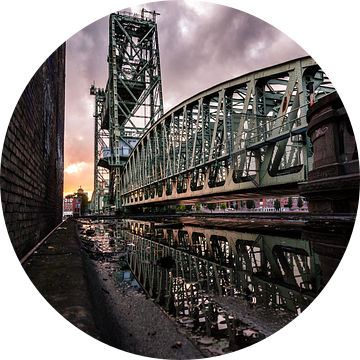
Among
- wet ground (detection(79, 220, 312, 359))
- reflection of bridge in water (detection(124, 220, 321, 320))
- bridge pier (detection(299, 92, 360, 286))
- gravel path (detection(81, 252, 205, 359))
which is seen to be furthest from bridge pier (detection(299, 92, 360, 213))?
Answer: gravel path (detection(81, 252, 205, 359))

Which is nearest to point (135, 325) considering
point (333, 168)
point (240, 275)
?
point (240, 275)

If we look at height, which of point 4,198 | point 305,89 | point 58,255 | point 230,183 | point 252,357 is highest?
point 305,89

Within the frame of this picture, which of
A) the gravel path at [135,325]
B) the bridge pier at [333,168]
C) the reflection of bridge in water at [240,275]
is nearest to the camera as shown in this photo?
the gravel path at [135,325]

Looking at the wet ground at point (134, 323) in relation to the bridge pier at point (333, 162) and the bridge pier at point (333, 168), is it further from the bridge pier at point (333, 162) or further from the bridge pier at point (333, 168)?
the bridge pier at point (333, 162)

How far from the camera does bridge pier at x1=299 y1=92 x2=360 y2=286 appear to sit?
631 centimetres

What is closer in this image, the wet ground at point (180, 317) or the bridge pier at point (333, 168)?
the wet ground at point (180, 317)

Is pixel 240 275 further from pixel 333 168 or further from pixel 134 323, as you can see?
→ pixel 333 168

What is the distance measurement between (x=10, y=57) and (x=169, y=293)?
2836 millimetres

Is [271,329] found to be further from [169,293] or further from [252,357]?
[169,293]

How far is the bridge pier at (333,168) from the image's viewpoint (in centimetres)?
631

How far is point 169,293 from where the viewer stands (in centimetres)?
275

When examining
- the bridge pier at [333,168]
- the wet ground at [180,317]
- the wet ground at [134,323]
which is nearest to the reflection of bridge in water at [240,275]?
the wet ground at [180,317]

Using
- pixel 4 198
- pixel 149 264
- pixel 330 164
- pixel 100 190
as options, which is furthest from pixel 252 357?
pixel 100 190

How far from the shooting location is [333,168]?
21.9 feet
